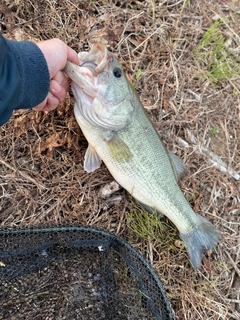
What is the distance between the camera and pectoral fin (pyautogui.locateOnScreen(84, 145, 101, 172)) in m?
3.04

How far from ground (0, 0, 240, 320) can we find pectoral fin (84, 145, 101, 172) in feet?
0.56

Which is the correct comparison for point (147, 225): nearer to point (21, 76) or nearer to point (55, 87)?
point (55, 87)

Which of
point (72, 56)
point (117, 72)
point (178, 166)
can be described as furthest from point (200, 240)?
point (72, 56)

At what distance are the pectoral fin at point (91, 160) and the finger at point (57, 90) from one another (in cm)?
48

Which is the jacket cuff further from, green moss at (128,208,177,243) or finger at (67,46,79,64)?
green moss at (128,208,177,243)

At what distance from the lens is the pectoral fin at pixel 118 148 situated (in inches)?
115

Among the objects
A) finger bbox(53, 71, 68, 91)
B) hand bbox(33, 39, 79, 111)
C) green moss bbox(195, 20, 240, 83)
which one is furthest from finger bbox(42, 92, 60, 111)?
green moss bbox(195, 20, 240, 83)

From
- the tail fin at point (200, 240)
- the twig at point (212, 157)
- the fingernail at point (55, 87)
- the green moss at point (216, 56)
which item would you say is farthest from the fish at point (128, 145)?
the green moss at point (216, 56)

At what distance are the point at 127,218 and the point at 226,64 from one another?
1952 millimetres

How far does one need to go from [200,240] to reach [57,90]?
166 centimetres

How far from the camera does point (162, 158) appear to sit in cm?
307

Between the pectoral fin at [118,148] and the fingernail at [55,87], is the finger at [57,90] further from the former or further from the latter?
the pectoral fin at [118,148]

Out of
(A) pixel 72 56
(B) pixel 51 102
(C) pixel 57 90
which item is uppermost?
(A) pixel 72 56

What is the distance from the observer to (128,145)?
2953 mm
